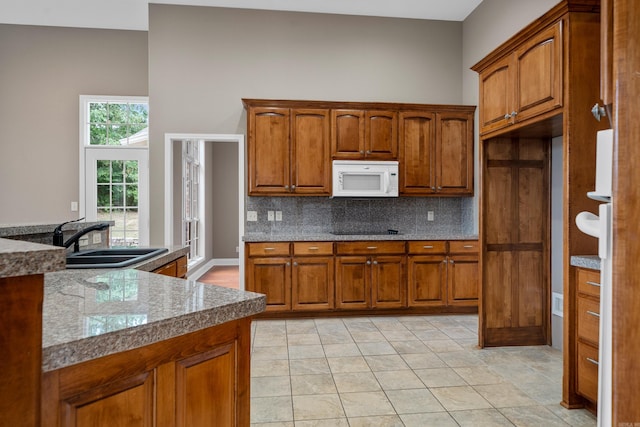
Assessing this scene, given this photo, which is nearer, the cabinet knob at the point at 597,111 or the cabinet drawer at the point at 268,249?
the cabinet knob at the point at 597,111

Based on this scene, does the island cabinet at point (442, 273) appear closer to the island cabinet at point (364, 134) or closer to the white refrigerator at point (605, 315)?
the island cabinet at point (364, 134)

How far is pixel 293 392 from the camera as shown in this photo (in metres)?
2.38

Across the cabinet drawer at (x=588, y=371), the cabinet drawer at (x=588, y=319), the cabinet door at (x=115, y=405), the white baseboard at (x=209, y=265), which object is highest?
the cabinet door at (x=115, y=405)

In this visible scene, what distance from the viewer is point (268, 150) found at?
13.4 ft

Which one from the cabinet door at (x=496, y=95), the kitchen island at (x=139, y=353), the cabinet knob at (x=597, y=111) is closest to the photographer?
the kitchen island at (x=139, y=353)

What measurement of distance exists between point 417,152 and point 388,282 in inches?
59.1

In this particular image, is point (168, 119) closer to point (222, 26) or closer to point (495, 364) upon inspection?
point (222, 26)

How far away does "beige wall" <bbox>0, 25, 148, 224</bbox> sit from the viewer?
16.5ft

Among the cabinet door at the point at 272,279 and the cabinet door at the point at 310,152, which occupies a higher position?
the cabinet door at the point at 310,152

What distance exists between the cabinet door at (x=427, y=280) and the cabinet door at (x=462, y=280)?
0.07 meters

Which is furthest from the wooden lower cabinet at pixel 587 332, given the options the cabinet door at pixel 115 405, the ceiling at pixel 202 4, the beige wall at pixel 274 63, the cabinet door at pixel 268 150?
the ceiling at pixel 202 4

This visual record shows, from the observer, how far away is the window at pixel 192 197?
5.70 meters

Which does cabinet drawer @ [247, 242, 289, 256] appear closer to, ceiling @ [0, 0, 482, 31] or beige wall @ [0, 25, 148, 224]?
ceiling @ [0, 0, 482, 31]

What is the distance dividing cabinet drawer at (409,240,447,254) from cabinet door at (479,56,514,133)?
1.38m
